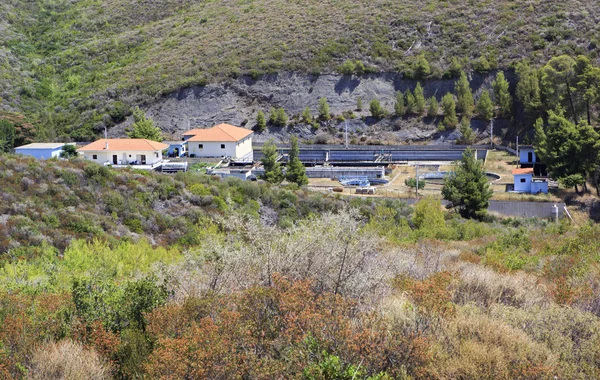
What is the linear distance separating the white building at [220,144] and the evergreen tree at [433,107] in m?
15.0

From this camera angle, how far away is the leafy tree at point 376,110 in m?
57.1

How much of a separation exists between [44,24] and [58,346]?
271ft

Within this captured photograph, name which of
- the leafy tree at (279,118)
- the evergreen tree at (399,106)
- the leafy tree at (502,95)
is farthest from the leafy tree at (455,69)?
the leafy tree at (279,118)

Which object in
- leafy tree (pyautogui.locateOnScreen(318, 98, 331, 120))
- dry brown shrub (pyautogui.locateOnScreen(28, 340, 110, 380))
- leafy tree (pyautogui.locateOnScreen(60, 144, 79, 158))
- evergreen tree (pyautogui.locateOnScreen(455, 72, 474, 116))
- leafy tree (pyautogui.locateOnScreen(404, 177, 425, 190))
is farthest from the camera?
leafy tree (pyautogui.locateOnScreen(318, 98, 331, 120))

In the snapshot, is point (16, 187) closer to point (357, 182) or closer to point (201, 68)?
point (357, 182)

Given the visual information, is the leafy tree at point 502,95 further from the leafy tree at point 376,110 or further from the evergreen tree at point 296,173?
the evergreen tree at point 296,173

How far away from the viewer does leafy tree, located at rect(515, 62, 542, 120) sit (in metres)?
49.2

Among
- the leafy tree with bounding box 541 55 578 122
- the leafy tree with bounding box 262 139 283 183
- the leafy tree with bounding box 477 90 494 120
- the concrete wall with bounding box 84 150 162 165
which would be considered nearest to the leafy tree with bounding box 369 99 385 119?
the leafy tree with bounding box 477 90 494 120

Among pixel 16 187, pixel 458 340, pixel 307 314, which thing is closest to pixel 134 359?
pixel 307 314

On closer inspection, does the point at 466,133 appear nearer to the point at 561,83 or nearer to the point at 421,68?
the point at 561,83

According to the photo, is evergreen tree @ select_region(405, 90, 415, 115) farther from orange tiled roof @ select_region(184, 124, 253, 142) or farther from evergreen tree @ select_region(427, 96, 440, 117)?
orange tiled roof @ select_region(184, 124, 253, 142)

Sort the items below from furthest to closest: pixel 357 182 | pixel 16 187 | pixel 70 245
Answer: pixel 357 182
pixel 16 187
pixel 70 245

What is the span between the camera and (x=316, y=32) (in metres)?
68.6

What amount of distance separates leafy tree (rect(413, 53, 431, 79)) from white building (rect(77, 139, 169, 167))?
24529mm
